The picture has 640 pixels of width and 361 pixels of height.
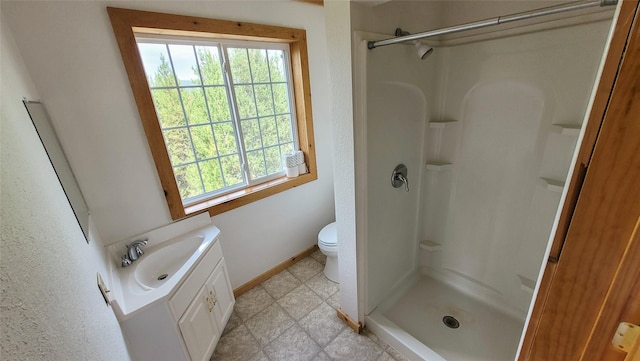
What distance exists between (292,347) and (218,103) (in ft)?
5.87

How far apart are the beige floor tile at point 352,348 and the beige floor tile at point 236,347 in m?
0.50

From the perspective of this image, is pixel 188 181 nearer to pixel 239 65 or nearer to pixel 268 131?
pixel 268 131

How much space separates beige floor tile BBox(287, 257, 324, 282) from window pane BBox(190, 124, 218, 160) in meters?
1.30

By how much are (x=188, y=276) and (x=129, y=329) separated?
0.30m

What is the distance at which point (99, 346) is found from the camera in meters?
0.73

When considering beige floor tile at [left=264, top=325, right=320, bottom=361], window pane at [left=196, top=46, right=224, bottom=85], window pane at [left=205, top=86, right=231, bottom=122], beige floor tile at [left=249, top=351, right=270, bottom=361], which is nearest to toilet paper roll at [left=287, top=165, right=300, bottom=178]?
window pane at [left=205, top=86, right=231, bottom=122]

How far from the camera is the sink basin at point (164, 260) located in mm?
1440

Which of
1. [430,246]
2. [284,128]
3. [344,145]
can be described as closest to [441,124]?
[344,145]

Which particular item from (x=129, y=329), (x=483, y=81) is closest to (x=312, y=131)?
(x=483, y=81)

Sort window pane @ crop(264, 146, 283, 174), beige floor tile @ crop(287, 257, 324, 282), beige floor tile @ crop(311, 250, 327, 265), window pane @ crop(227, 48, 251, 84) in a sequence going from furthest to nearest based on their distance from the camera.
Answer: beige floor tile @ crop(311, 250, 327, 265) → beige floor tile @ crop(287, 257, 324, 282) → window pane @ crop(264, 146, 283, 174) → window pane @ crop(227, 48, 251, 84)

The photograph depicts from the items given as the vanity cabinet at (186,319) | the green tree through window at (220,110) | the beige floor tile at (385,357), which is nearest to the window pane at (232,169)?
the green tree through window at (220,110)

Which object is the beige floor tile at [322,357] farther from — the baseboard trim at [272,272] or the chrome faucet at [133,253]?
the chrome faucet at [133,253]

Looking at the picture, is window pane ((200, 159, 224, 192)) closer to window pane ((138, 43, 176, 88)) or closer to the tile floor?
window pane ((138, 43, 176, 88))

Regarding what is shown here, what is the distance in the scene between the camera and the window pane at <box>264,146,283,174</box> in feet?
7.16
